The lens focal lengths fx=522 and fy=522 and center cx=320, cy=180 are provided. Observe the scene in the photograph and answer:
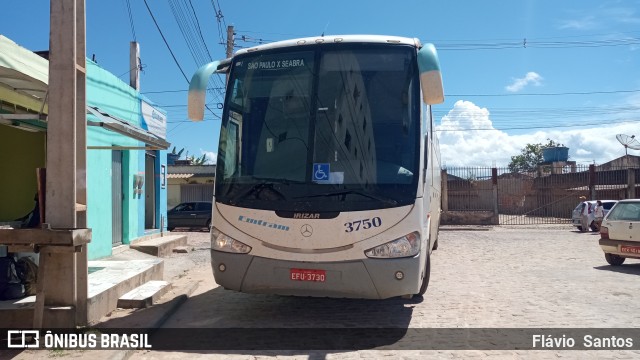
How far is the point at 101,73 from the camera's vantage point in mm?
10523

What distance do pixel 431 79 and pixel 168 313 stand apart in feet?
14.6

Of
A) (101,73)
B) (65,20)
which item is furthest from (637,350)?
(101,73)

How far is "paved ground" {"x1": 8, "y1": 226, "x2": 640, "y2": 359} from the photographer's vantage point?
5301 millimetres

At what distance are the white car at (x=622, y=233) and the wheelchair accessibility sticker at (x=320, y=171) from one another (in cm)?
810

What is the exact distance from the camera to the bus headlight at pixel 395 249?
553 cm

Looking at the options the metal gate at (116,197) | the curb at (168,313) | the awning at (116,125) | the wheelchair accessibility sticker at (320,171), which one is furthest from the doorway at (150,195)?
the wheelchair accessibility sticker at (320,171)

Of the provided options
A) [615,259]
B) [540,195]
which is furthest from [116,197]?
[540,195]

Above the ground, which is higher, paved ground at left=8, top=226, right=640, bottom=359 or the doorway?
the doorway

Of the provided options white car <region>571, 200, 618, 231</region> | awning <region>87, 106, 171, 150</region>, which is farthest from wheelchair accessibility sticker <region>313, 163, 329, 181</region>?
white car <region>571, 200, 618, 231</region>

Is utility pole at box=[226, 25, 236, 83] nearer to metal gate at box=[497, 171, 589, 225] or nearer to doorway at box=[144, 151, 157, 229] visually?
doorway at box=[144, 151, 157, 229]

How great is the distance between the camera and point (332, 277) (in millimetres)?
5598

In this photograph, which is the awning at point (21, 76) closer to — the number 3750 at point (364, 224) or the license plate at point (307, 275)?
the license plate at point (307, 275)

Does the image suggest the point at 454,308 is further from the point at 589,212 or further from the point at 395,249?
the point at 589,212

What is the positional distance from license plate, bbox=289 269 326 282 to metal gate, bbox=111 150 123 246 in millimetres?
7039
